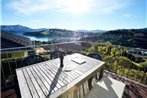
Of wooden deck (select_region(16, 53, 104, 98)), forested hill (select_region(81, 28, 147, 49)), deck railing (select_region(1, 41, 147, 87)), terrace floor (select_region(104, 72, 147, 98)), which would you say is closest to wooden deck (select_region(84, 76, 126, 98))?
wooden deck (select_region(16, 53, 104, 98))

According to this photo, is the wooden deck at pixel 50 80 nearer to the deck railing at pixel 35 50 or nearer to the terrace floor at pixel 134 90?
the terrace floor at pixel 134 90

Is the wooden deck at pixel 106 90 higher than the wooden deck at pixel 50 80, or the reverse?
the wooden deck at pixel 50 80

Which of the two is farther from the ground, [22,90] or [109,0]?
[109,0]

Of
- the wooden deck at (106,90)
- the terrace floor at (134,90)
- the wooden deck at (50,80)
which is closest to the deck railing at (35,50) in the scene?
the terrace floor at (134,90)

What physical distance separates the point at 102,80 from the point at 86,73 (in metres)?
0.70

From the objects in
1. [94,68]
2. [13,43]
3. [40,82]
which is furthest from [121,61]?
[13,43]

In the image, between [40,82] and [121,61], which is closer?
[40,82]

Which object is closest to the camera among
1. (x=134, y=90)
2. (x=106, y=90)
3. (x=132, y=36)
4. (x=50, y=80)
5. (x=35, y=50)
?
(x=50, y=80)

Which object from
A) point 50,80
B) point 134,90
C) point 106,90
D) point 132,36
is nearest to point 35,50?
point 50,80

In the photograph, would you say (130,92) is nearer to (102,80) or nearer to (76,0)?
(102,80)

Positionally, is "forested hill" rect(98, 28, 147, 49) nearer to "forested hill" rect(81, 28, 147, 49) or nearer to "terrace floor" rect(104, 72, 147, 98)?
"forested hill" rect(81, 28, 147, 49)

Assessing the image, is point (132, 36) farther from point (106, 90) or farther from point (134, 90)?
point (106, 90)

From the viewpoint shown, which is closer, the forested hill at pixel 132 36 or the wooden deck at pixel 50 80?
the wooden deck at pixel 50 80

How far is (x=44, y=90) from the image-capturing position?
4.59 ft
